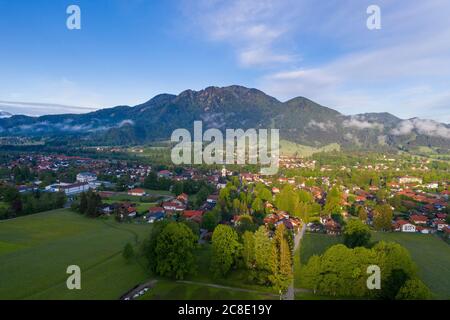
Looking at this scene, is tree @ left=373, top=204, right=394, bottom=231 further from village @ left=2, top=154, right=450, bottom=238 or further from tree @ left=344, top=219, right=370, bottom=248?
tree @ left=344, top=219, right=370, bottom=248

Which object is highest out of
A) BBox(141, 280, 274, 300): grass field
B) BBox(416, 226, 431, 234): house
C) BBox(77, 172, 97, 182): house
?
BBox(77, 172, 97, 182): house

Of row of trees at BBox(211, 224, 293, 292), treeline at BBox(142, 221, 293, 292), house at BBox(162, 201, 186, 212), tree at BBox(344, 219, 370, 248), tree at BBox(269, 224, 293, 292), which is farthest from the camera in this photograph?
house at BBox(162, 201, 186, 212)

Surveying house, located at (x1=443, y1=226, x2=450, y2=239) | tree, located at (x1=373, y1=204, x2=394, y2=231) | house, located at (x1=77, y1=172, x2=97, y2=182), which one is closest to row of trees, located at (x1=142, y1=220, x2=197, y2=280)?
tree, located at (x1=373, y1=204, x2=394, y2=231)

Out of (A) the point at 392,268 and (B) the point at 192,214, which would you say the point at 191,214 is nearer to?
(B) the point at 192,214

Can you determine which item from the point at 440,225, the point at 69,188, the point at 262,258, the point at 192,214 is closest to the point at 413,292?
the point at 262,258

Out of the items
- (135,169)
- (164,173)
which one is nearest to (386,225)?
(164,173)

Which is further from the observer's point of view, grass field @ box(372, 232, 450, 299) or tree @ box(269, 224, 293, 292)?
grass field @ box(372, 232, 450, 299)

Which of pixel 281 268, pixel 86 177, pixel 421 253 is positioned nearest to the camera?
pixel 281 268
